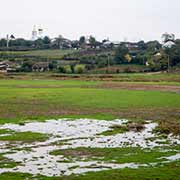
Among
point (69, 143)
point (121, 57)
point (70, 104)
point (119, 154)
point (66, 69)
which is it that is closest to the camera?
point (119, 154)

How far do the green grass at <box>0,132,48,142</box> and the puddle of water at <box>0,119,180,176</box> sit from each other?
2.24 ft

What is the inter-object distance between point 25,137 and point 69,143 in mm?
3284

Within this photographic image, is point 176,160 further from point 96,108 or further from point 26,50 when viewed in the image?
point 26,50

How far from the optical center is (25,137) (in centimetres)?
2655

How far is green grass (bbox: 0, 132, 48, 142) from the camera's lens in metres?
25.8

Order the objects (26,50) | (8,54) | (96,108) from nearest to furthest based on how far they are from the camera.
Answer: (96,108) < (8,54) < (26,50)

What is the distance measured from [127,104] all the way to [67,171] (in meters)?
29.1

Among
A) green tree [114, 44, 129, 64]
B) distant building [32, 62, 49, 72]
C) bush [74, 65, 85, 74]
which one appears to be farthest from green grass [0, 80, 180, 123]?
green tree [114, 44, 129, 64]

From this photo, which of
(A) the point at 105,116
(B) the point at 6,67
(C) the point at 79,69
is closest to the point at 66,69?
(C) the point at 79,69

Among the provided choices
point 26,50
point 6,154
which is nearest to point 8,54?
point 26,50

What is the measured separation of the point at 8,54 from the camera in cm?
14462

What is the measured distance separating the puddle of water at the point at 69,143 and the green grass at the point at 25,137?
68cm

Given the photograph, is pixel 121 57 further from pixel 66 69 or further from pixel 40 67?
pixel 40 67

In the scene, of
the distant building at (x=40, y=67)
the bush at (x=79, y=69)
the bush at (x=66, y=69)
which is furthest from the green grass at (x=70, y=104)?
the distant building at (x=40, y=67)
